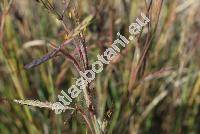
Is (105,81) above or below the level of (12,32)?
below

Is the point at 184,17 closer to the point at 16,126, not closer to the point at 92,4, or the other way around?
the point at 92,4

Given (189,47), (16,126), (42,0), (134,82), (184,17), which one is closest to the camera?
(42,0)

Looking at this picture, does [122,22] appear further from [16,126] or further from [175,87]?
[16,126]

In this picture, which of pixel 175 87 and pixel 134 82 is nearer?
pixel 134 82

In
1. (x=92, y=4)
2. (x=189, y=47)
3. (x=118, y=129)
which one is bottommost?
(x=118, y=129)

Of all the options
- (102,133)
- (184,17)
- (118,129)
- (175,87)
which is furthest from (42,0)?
(184,17)

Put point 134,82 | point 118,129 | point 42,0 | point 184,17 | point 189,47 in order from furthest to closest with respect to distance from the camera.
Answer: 1. point 184,17
2. point 189,47
3. point 118,129
4. point 134,82
5. point 42,0

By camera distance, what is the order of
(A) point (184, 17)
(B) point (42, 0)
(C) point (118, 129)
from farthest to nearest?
(A) point (184, 17) → (C) point (118, 129) → (B) point (42, 0)

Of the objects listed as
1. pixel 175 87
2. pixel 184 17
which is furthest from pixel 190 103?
pixel 184 17

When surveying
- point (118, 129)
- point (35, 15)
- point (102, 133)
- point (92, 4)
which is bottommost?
point (102, 133)
